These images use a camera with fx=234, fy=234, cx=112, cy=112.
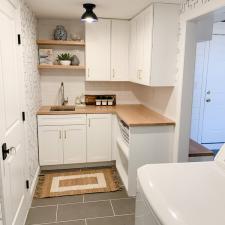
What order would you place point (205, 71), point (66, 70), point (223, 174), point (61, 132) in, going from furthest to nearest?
1. point (205, 71)
2. point (66, 70)
3. point (61, 132)
4. point (223, 174)

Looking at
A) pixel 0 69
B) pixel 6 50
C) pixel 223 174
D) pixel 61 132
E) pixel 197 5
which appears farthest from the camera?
pixel 61 132

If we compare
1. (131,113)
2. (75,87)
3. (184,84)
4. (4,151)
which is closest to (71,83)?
(75,87)

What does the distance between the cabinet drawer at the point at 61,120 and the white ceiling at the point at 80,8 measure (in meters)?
1.44

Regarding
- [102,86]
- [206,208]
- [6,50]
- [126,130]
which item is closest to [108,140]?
[126,130]

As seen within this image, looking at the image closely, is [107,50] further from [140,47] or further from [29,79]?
A: [29,79]

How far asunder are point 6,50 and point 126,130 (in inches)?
66.4

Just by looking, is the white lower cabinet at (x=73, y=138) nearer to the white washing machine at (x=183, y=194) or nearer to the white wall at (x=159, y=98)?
the white wall at (x=159, y=98)

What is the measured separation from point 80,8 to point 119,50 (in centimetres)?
94

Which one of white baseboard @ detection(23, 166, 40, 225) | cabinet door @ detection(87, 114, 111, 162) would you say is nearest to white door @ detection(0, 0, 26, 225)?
white baseboard @ detection(23, 166, 40, 225)

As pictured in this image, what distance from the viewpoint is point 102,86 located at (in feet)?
13.2

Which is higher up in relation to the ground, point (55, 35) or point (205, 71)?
point (55, 35)

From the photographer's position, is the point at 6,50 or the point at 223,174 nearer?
the point at 223,174

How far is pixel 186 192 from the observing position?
4.01 ft

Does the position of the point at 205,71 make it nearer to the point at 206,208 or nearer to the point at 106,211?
the point at 106,211
